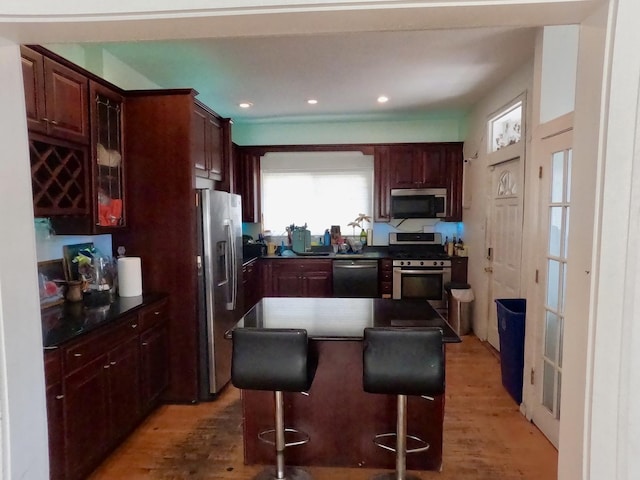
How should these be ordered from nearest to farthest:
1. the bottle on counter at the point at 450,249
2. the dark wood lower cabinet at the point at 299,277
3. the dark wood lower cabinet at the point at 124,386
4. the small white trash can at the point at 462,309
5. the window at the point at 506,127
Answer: the dark wood lower cabinet at the point at 124,386
the window at the point at 506,127
the small white trash can at the point at 462,309
the dark wood lower cabinet at the point at 299,277
the bottle on counter at the point at 450,249

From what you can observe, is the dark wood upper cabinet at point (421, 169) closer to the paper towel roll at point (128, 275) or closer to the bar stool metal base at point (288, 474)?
the paper towel roll at point (128, 275)

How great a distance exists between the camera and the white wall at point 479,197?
4363mm

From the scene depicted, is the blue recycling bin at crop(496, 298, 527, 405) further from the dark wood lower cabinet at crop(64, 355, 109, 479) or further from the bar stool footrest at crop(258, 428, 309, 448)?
the dark wood lower cabinet at crop(64, 355, 109, 479)

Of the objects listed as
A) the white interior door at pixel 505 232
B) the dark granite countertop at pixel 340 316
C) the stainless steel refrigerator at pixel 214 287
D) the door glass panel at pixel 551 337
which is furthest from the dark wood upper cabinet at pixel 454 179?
the stainless steel refrigerator at pixel 214 287

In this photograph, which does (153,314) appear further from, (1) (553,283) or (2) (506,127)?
(2) (506,127)

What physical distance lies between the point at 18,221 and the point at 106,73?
264 cm

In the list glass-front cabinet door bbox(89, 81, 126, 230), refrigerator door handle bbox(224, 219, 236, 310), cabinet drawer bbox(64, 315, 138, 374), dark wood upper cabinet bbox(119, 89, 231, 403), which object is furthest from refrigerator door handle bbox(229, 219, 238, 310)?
cabinet drawer bbox(64, 315, 138, 374)

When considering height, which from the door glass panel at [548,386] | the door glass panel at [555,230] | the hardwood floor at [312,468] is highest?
the door glass panel at [555,230]

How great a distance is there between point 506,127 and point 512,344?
88.5 inches

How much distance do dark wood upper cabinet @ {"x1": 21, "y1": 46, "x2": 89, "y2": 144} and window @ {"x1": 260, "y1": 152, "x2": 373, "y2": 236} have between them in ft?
10.8

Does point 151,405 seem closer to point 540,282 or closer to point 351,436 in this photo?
point 351,436

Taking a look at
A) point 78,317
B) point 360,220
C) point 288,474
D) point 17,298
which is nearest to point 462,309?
point 360,220

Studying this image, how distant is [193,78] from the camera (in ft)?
12.5

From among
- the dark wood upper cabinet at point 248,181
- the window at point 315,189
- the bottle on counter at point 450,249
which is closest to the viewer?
the bottle on counter at point 450,249
